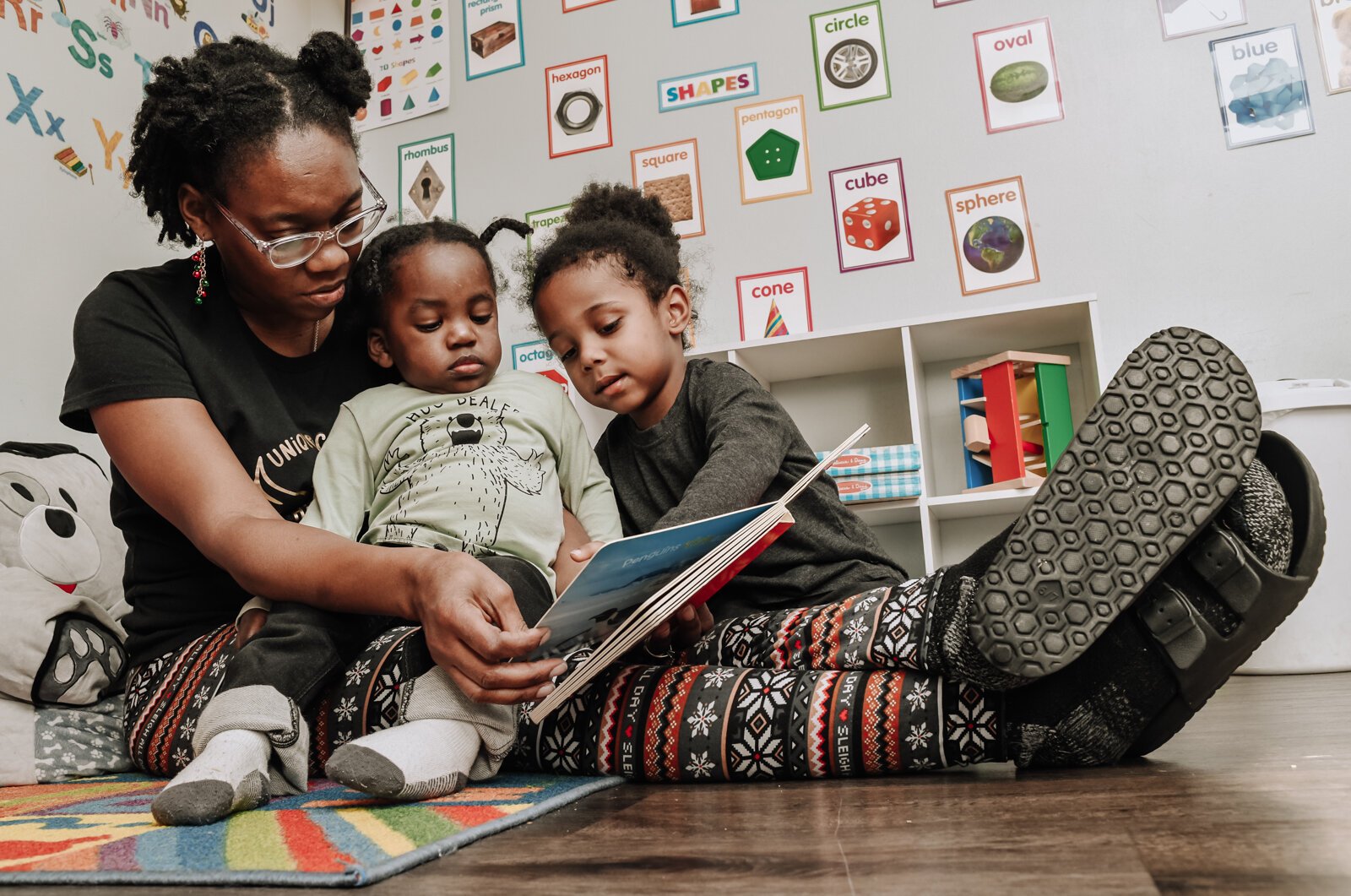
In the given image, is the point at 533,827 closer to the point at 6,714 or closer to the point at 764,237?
the point at 6,714

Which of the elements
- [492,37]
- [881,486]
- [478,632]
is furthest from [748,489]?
[492,37]

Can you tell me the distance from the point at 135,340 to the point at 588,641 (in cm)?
59

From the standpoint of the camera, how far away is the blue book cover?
703 millimetres

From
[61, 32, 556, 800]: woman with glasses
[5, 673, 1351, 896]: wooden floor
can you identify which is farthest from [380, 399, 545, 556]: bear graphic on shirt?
[5, 673, 1351, 896]: wooden floor

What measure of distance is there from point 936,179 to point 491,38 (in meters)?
1.33

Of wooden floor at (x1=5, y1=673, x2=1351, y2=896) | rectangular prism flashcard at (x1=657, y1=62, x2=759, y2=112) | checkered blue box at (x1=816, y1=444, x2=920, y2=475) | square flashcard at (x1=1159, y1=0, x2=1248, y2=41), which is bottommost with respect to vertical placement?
wooden floor at (x1=5, y1=673, x2=1351, y2=896)

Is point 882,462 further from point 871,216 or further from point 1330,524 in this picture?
point 1330,524

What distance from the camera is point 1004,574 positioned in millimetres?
775

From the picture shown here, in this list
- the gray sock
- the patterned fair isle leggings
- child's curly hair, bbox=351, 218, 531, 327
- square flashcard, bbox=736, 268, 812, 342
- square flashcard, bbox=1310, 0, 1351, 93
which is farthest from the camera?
square flashcard, bbox=736, 268, 812, 342

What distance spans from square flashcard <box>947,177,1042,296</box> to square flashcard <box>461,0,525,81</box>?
1.31 metres

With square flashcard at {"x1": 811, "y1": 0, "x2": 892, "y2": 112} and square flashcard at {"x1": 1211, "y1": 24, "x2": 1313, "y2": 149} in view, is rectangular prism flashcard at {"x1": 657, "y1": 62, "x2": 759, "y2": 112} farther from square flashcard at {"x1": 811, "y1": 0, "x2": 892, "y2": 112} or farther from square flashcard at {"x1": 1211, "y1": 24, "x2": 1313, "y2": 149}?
square flashcard at {"x1": 1211, "y1": 24, "x2": 1313, "y2": 149}

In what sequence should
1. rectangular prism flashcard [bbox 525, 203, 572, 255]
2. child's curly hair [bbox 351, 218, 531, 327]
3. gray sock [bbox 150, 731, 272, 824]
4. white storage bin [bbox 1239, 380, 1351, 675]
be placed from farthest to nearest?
1. rectangular prism flashcard [bbox 525, 203, 572, 255]
2. white storage bin [bbox 1239, 380, 1351, 675]
3. child's curly hair [bbox 351, 218, 531, 327]
4. gray sock [bbox 150, 731, 272, 824]

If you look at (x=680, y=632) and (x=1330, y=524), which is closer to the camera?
(x=680, y=632)

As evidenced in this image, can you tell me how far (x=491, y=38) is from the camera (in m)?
2.85
